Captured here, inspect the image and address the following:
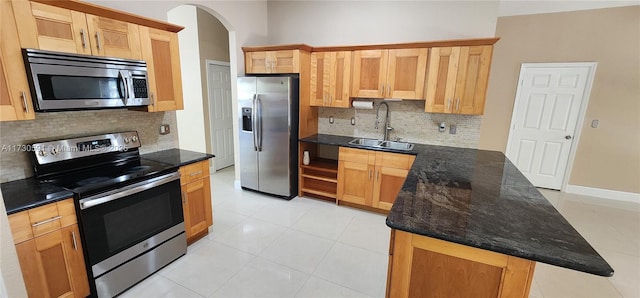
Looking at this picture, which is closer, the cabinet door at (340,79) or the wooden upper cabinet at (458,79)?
the wooden upper cabinet at (458,79)

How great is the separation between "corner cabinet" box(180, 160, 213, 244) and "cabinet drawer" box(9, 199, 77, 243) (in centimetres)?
81

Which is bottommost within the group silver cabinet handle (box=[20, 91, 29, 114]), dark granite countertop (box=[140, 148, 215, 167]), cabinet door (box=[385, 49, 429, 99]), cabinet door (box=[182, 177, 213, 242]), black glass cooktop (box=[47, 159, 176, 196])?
cabinet door (box=[182, 177, 213, 242])

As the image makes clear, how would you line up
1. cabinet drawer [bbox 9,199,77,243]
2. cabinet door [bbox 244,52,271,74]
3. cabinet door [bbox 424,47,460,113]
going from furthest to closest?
cabinet door [bbox 244,52,271,74]
cabinet door [bbox 424,47,460,113]
cabinet drawer [bbox 9,199,77,243]

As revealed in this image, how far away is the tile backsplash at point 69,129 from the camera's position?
187cm

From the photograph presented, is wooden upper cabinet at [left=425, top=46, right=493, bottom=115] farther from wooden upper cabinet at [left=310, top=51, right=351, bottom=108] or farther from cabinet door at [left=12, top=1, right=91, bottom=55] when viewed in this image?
cabinet door at [left=12, top=1, right=91, bottom=55]

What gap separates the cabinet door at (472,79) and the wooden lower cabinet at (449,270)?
86.1 inches

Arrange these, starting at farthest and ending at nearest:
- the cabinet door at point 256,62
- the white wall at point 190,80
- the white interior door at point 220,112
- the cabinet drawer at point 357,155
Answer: the white interior door at point 220,112 → the white wall at point 190,80 → the cabinet door at point 256,62 → the cabinet drawer at point 357,155

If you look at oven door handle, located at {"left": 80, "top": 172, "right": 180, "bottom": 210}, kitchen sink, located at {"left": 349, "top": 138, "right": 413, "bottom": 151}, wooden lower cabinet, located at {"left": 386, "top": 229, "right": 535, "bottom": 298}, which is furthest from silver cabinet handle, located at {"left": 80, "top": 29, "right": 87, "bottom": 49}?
kitchen sink, located at {"left": 349, "top": 138, "right": 413, "bottom": 151}

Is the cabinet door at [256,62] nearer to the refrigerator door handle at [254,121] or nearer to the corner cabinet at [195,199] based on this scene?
the refrigerator door handle at [254,121]

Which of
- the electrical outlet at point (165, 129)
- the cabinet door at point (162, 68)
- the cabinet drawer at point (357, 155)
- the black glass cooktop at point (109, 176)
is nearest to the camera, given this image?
the black glass cooktop at point (109, 176)

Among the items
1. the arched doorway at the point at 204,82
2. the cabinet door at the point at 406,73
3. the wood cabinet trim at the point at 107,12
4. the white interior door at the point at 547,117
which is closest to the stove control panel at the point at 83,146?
the wood cabinet trim at the point at 107,12

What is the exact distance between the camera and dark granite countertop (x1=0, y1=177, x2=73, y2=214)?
60.4 inches

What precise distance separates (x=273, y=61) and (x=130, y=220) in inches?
98.8

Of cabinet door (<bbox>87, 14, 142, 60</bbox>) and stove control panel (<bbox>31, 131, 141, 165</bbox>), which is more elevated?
cabinet door (<bbox>87, 14, 142, 60</bbox>)
